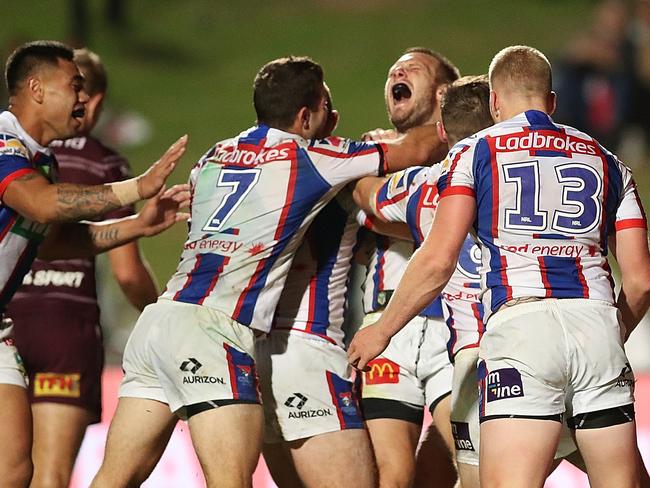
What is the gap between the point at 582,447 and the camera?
436cm

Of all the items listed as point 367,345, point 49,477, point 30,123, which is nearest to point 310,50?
point 30,123

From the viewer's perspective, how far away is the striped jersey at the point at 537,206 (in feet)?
14.4

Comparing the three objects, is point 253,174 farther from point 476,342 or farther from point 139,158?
point 139,158

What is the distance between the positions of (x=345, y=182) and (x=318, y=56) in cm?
569

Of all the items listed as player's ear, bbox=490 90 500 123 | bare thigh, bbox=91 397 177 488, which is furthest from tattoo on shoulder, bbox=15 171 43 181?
player's ear, bbox=490 90 500 123

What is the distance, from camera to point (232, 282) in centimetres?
515

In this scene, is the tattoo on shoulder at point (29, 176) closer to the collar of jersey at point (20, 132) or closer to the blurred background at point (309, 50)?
the collar of jersey at point (20, 132)

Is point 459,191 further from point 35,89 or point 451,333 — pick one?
point 35,89

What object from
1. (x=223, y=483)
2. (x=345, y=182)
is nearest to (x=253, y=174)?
(x=345, y=182)

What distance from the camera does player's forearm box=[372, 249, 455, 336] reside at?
4391 mm

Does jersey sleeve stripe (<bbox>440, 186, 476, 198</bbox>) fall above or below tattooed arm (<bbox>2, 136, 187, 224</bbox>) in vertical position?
above

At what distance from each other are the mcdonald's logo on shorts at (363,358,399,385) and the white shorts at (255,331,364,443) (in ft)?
0.62

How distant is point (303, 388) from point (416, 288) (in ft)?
3.43

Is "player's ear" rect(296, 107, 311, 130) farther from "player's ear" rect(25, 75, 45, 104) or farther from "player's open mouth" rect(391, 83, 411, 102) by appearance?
"player's ear" rect(25, 75, 45, 104)
